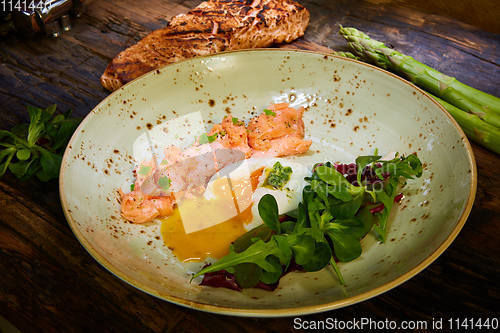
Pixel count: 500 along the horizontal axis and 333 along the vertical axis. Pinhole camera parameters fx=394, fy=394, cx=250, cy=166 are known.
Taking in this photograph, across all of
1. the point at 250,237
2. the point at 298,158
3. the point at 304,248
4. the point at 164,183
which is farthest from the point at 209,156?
the point at 304,248

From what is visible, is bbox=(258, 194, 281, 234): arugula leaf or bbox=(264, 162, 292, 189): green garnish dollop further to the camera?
bbox=(264, 162, 292, 189): green garnish dollop

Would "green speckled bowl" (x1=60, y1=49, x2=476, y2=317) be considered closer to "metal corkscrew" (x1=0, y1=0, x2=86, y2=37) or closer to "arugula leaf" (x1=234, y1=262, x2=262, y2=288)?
"arugula leaf" (x1=234, y1=262, x2=262, y2=288)

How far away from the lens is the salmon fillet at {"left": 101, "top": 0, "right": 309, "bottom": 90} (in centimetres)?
264

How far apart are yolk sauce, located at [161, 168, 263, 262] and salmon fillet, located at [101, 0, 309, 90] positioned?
3.74 ft

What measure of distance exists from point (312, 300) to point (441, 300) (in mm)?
A: 570

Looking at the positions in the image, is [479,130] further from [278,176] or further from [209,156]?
[209,156]

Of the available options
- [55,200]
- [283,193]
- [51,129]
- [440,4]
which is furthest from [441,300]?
[440,4]

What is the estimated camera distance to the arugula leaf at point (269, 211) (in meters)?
1.51

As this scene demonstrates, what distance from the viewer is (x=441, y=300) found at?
5.01 ft

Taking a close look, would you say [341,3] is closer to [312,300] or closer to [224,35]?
[224,35]

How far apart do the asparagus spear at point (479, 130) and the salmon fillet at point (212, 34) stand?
1.38 metres

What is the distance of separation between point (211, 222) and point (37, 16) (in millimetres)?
2421

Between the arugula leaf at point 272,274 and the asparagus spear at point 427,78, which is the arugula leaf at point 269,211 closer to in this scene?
the arugula leaf at point 272,274

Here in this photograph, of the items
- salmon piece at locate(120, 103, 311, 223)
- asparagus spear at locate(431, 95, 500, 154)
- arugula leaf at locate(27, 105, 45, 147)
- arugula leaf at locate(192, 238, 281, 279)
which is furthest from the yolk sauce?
asparagus spear at locate(431, 95, 500, 154)
